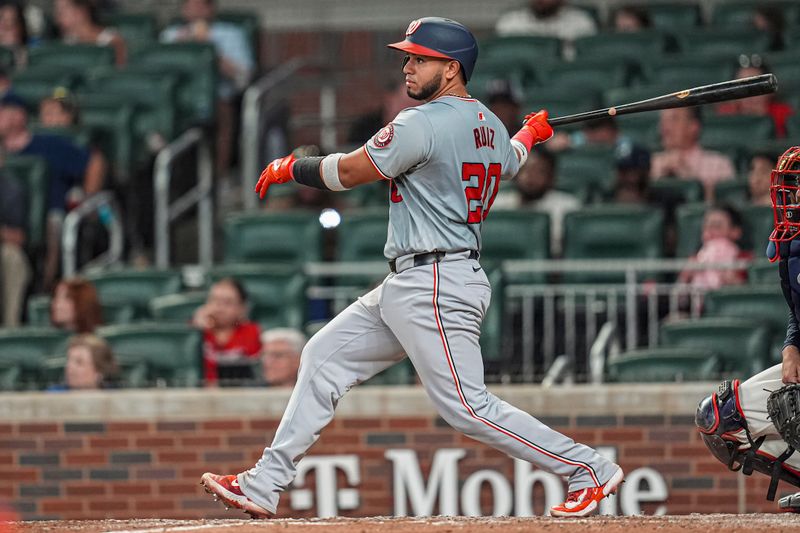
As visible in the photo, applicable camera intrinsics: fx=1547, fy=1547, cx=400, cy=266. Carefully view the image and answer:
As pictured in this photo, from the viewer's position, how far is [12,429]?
A: 334 inches

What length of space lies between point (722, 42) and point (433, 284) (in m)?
7.79

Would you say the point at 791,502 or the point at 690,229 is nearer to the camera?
the point at 791,502

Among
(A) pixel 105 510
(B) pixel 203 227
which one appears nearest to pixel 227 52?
(B) pixel 203 227

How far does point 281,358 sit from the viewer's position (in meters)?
8.45

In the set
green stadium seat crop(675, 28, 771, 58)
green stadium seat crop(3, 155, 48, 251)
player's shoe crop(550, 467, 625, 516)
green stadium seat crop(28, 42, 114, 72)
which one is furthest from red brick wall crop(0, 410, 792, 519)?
green stadium seat crop(28, 42, 114, 72)

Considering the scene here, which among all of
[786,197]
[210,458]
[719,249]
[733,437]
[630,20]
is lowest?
[210,458]

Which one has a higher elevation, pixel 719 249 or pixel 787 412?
pixel 719 249

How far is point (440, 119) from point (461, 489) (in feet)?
10.8

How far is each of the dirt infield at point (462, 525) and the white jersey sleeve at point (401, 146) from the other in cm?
126

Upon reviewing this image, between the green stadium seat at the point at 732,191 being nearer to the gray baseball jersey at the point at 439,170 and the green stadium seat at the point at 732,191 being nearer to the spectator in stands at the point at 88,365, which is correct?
the spectator in stands at the point at 88,365

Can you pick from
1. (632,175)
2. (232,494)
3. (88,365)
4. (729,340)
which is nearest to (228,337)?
(88,365)

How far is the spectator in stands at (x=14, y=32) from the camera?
13.8 meters

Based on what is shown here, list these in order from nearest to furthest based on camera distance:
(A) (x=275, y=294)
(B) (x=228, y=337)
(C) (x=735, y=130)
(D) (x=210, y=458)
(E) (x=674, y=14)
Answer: (D) (x=210, y=458) < (B) (x=228, y=337) < (A) (x=275, y=294) < (C) (x=735, y=130) < (E) (x=674, y=14)

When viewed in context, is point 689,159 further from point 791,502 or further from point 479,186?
point 479,186
